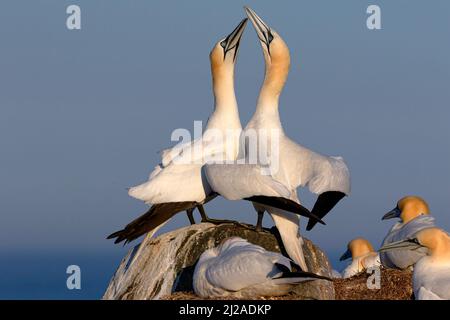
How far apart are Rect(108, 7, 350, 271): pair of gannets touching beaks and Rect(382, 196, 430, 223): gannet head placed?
5.26m

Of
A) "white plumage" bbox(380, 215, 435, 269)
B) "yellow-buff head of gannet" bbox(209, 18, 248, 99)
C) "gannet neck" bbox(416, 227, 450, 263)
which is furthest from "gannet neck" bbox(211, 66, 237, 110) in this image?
"white plumage" bbox(380, 215, 435, 269)

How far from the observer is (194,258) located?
1583cm

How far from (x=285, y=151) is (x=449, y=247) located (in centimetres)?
184

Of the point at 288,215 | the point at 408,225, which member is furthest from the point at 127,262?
the point at 408,225

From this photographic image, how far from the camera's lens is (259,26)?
702 inches

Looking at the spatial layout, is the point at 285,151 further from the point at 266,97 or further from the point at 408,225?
the point at 408,225

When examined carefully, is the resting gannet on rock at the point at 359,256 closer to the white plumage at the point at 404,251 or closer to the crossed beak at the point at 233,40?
the white plumage at the point at 404,251

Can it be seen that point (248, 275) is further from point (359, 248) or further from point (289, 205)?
point (359, 248)

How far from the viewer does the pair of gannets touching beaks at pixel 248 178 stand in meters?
15.6

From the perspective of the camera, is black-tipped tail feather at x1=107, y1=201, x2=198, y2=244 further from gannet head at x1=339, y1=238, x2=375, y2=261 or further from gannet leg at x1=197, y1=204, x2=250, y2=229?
gannet head at x1=339, y1=238, x2=375, y2=261

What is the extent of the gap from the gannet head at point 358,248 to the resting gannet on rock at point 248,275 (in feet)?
29.2

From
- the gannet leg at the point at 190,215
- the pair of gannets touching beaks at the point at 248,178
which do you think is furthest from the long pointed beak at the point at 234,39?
the gannet leg at the point at 190,215

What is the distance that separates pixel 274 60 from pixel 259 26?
58 cm
